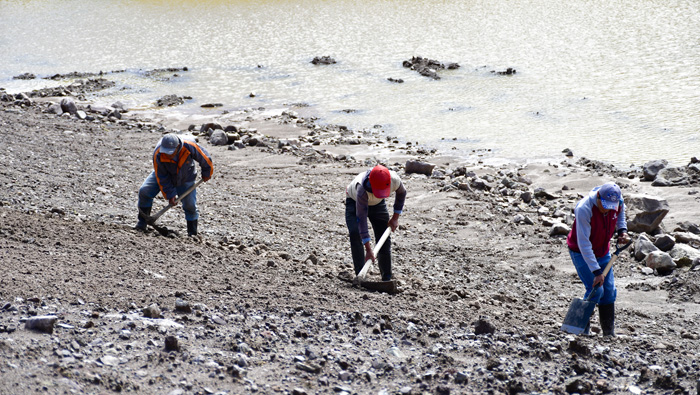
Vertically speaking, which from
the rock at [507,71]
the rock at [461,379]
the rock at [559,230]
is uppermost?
the rock at [507,71]

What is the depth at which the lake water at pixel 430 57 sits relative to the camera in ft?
50.4

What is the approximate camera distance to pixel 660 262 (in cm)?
795

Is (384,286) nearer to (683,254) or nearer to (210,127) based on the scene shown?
(683,254)

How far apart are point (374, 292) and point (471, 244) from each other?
285 cm

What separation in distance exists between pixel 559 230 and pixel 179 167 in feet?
16.2

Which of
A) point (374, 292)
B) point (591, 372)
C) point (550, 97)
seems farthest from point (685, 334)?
point (550, 97)

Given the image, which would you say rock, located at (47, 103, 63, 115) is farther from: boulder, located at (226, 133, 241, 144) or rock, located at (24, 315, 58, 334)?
rock, located at (24, 315, 58, 334)

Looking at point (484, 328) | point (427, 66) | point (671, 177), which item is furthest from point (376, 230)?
point (427, 66)

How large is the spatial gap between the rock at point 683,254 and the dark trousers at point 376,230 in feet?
11.6

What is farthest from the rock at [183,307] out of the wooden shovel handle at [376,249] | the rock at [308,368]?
→ the wooden shovel handle at [376,249]

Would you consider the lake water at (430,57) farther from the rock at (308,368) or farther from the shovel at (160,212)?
the rock at (308,368)

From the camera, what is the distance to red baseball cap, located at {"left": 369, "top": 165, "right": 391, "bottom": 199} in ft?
20.6

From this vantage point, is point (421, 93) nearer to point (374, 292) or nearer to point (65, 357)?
point (374, 292)

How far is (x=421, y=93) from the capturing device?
63.0 feet
